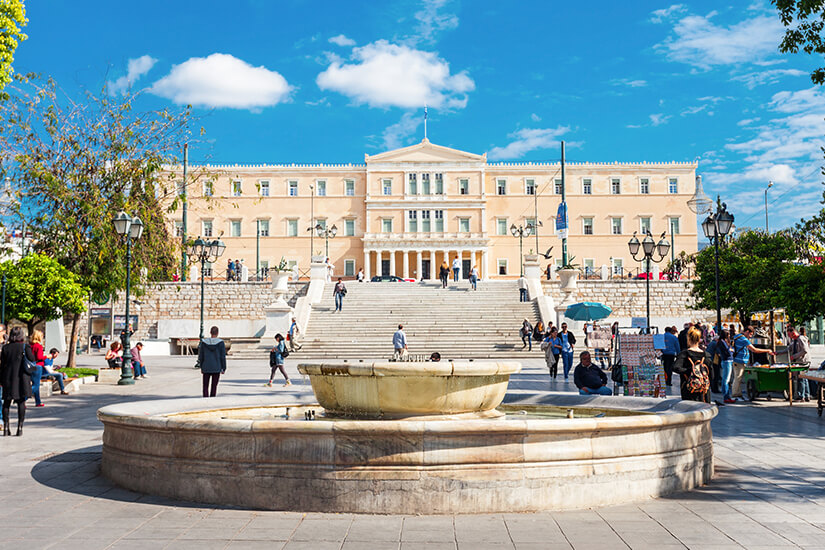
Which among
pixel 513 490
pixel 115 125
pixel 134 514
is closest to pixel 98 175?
pixel 115 125

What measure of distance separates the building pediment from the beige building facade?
0.09m

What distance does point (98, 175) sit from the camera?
1698cm

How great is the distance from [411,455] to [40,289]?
13.0 meters

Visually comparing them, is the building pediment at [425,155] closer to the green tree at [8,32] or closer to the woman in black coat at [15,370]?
the green tree at [8,32]

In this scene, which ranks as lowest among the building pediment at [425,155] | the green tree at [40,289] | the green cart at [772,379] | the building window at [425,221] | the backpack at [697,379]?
the green cart at [772,379]

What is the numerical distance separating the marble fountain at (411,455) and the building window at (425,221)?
57632 mm

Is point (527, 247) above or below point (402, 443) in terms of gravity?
above

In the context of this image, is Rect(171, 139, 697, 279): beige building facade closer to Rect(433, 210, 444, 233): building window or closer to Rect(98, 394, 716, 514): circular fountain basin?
Rect(433, 210, 444, 233): building window

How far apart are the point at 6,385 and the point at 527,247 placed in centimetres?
5679

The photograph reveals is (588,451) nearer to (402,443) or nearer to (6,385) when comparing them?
(402,443)

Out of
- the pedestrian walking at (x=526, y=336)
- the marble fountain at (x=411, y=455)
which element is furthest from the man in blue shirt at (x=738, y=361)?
the pedestrian walking at (x=526, y=336)

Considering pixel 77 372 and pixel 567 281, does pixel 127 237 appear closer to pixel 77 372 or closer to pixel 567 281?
pixel 77 372

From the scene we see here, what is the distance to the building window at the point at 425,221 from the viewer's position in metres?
63.4

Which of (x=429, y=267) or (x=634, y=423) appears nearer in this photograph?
(x=634, y=423)
